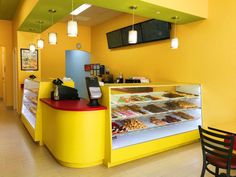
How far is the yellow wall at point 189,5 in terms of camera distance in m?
3.57

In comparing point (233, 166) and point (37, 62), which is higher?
point (37, 62)

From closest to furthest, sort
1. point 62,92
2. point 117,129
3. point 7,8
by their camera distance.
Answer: point 117,129
point 62,92
point 7,8

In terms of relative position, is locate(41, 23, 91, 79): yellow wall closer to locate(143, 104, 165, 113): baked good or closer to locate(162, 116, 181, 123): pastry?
locate(143, 104, 165, 113): baked good

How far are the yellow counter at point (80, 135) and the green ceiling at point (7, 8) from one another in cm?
429

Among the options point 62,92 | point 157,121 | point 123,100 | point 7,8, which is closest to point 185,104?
point 157,121

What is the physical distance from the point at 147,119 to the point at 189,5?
7.67 feet

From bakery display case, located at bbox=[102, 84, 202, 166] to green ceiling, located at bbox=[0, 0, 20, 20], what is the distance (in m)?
4.67

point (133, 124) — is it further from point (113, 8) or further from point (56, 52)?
point (56, 52)

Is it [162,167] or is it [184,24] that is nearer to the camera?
[162,167]

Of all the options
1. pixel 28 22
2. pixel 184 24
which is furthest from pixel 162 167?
pixel 28 22

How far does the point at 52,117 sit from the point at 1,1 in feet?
14.0

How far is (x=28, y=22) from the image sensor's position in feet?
17.4

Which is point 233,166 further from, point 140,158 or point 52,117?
point 52,117

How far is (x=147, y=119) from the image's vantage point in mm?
4105
